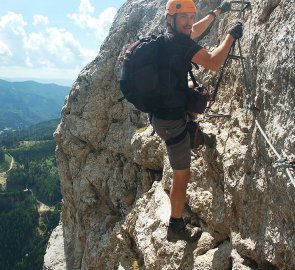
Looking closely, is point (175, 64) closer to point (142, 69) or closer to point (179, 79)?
point (179, 79)

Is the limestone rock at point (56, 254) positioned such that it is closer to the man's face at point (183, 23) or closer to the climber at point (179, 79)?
the climber at point (179, 79)

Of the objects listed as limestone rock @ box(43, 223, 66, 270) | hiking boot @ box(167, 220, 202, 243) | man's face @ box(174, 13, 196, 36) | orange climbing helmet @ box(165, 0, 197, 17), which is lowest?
limestone rock @ box(43, 223, 66, 270)

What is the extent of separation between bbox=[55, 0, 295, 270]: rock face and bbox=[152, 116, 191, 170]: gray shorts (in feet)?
3.46

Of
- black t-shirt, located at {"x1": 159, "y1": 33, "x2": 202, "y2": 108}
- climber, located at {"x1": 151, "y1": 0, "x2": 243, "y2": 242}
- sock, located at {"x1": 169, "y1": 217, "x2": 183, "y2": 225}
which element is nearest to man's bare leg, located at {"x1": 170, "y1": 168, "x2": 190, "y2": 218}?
climber, located at {"x1": 151, "y1": 0, "x2": 243, "y2": 242}

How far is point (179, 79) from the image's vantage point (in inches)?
368

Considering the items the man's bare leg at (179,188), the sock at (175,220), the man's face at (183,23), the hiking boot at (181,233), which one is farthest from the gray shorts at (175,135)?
the man's face at (183,23)

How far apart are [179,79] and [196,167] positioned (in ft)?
12.3

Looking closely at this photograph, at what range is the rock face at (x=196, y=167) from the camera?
793cm

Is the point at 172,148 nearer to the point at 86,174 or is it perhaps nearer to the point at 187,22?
the point at 187,22

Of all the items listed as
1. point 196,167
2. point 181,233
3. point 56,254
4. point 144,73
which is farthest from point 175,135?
point 56,254

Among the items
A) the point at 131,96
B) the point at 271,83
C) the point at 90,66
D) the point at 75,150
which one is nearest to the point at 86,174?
the point at 75,150

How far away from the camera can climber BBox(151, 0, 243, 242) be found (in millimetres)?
8703

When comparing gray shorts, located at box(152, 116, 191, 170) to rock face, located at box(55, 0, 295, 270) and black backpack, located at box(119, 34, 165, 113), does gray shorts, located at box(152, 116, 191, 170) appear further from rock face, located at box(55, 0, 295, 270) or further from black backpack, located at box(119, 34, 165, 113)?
rock face, located at box(55, 0, 295, 270)

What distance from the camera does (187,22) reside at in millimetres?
8992
